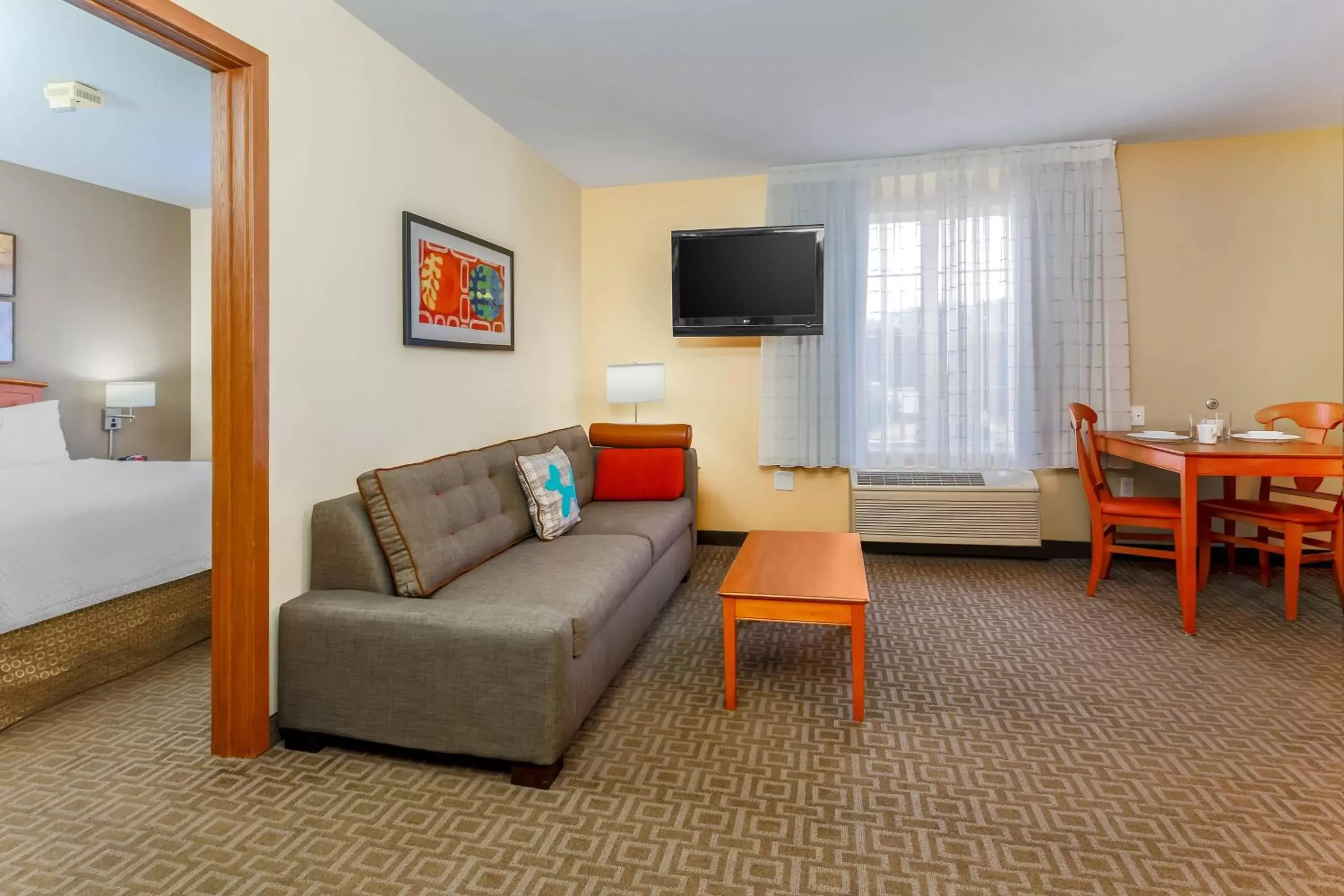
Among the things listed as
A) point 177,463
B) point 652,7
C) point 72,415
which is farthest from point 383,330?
point 72,415

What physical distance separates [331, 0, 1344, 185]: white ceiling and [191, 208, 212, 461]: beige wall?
118 inches

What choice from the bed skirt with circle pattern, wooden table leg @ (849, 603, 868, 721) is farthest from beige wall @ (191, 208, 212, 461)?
wooden table leg @ (849, 603, 868, 721)

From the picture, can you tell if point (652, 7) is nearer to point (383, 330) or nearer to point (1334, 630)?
point (383, 330)

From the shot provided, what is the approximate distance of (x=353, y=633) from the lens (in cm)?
216

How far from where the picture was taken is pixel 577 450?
414 cm

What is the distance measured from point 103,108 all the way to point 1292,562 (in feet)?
19.7

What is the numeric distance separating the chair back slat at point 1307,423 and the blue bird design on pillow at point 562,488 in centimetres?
349

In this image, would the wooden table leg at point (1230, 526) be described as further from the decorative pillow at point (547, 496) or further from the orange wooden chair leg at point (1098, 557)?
the decorative pillow at point (547, 496)

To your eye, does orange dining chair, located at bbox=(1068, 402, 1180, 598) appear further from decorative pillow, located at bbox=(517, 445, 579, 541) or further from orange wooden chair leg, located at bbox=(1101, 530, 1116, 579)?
decorative pillow, located at bbox=(517, 445, 579, 541)

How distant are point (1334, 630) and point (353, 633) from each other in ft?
13.3

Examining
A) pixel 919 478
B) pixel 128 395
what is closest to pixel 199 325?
pixel 128 395

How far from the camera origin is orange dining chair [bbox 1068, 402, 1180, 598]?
11.6ft

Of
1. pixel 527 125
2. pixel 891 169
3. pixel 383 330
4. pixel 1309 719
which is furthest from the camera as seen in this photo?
pixel 891 169

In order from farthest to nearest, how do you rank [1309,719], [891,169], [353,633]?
[891,169] → [1309,719] → [353,633]
